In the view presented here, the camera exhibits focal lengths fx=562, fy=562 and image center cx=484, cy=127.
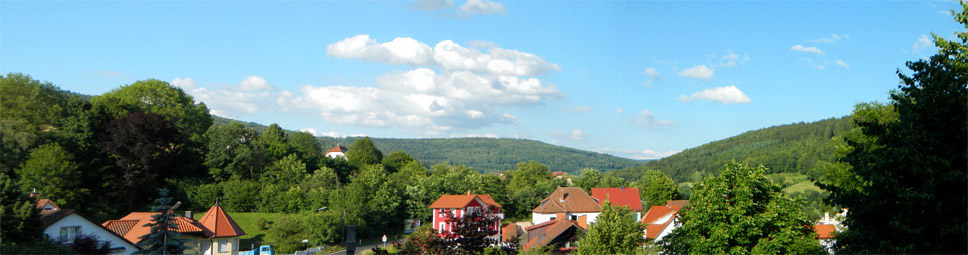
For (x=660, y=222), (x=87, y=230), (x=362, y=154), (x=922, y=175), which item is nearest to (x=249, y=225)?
(x=87, y=230)

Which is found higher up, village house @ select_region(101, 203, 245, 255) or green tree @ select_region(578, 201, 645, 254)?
green tree @ select_region(578, 201, 645, 254)

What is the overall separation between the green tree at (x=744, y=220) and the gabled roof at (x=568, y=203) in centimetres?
4196

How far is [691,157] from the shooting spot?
433ft

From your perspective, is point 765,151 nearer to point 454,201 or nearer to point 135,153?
point 454,201

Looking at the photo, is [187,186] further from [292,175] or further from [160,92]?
[160,92]

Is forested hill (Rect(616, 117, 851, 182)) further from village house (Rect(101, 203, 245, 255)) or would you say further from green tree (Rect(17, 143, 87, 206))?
green tree (Rect(17, 143, 87, 206))

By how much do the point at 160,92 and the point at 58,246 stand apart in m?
46.0

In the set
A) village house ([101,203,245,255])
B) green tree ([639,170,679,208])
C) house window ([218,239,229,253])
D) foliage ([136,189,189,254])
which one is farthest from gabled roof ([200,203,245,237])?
green tree ([639,170,679,208])

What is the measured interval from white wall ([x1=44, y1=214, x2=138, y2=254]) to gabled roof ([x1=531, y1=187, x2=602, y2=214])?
135 feet

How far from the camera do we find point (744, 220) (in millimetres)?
15047

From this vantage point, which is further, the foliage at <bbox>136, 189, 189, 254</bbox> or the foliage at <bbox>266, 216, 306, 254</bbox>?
the foliage at <bbox>266, 216, 306, 254</bbox>

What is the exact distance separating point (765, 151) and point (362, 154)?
7362cm

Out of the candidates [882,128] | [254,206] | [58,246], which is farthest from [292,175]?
[882,128]

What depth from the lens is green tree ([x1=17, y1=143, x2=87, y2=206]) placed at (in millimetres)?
33375
